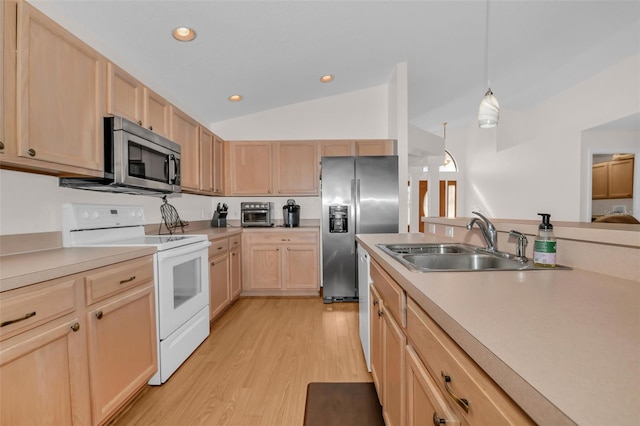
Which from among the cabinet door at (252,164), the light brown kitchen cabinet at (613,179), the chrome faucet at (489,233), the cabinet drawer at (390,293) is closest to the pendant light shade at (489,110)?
the chrome faucet at (489,233)

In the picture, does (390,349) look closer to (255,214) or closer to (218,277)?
(218,277)

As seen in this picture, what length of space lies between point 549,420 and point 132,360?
1.86 m

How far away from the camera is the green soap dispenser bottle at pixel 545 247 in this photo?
38.7 inches

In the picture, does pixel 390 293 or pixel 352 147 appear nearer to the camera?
pixel 390 293

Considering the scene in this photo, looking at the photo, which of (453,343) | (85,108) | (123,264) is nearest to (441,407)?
(453,343)

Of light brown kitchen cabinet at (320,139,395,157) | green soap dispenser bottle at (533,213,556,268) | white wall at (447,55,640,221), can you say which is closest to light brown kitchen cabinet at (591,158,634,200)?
white wall at (447,55,640,221)

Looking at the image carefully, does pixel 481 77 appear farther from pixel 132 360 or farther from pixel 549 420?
pixel 132 360

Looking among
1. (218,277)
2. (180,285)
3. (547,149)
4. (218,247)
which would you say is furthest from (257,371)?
(547,149)

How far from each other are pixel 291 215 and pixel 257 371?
2.11 meters

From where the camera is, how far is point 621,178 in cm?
445

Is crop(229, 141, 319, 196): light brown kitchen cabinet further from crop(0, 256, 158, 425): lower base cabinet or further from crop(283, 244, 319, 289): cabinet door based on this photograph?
crop(0, 256, 158, 425): lower base cabinet

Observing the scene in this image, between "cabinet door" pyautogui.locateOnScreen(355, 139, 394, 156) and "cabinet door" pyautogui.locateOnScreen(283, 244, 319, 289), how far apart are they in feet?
4.84

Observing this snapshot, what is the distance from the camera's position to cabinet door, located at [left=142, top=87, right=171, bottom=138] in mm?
2120

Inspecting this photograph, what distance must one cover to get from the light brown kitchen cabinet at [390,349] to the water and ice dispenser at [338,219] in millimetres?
1822
